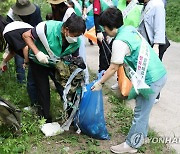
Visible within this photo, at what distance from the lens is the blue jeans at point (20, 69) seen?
16.7ft

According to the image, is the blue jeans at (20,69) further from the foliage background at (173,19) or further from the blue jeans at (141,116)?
the foliage background at (173,19)

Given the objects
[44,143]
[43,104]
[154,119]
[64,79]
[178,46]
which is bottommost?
[178,46]

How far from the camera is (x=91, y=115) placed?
374 cm

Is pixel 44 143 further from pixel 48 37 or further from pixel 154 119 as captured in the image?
pixel 154 119

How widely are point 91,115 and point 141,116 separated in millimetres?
526

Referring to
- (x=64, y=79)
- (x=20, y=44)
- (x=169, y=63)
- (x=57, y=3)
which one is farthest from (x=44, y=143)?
(x=169, y=63)

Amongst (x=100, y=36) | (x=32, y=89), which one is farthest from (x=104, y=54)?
(x=32, y=89)

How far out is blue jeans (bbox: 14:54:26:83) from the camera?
200 inches

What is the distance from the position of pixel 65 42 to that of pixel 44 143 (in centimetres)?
109

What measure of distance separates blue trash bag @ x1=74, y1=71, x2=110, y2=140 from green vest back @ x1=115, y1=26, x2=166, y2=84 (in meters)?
0.55

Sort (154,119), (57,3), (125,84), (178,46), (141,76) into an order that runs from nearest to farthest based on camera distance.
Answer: (141,76), (57,3), (154,119), (125,84), (178,46)

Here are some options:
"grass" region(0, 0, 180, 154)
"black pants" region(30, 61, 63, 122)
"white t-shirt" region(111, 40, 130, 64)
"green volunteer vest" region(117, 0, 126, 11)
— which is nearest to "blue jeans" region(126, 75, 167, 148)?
"grass" region(0, 0, 180, 154)

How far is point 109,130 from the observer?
4160 millimetres

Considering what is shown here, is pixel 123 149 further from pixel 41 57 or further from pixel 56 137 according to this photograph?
pixel 41 57
